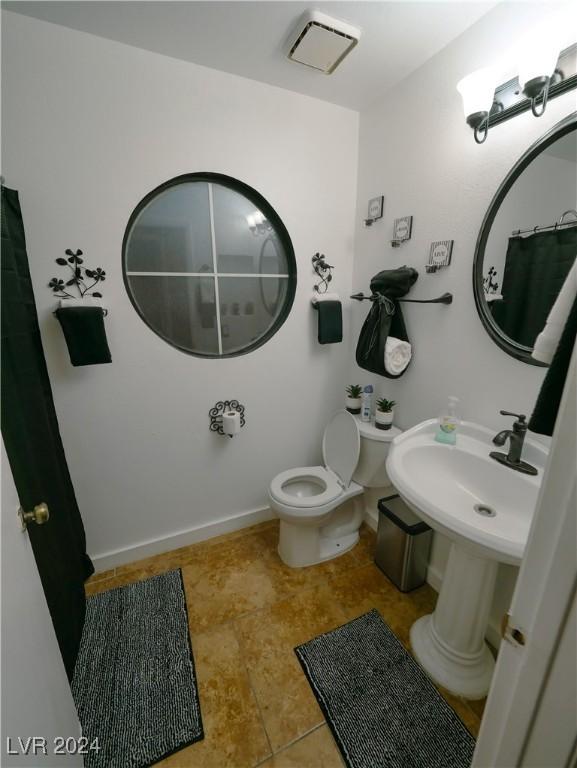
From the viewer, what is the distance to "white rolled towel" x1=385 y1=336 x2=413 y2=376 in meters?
1.59

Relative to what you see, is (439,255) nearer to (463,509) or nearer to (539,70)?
(539,70)

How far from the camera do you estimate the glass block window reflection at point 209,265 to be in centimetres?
157

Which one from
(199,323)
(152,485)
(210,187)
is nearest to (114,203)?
(210,187)

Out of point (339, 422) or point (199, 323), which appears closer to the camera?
point (199, 323)

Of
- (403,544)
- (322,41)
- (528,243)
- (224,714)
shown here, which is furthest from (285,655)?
(322,41)

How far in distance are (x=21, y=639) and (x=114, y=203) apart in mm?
1553

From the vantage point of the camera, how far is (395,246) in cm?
167

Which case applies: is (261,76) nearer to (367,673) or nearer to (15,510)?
(15,510)

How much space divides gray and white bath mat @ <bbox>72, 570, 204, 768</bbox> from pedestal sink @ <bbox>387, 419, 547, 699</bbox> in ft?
3.20

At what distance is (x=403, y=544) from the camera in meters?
1.57

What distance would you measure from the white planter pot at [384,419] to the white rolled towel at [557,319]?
110cm

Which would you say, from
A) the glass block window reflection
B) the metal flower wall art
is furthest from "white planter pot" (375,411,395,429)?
the metal flower wall art

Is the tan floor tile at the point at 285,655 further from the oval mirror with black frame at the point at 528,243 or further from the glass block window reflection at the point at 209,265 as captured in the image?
the oval mirror with black frame at the point at 528,243

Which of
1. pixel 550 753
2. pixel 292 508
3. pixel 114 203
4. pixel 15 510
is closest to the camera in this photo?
pixel 550 753
